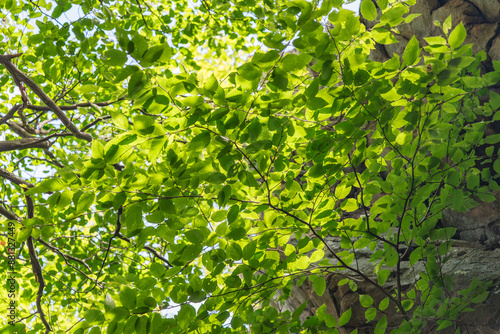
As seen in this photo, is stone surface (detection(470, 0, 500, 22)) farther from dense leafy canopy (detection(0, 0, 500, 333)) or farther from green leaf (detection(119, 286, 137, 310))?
green leaf (detection(119, 286, 137, 310))

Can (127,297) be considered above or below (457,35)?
below

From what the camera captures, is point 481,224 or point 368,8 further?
point 481,224

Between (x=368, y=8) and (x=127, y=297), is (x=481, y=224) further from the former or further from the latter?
(x=127, y=297)

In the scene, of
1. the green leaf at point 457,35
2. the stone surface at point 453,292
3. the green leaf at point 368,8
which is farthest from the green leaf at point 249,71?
the stone surface at point 453,292

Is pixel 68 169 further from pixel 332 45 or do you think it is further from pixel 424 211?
pixel 424 211

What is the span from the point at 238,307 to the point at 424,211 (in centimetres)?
173

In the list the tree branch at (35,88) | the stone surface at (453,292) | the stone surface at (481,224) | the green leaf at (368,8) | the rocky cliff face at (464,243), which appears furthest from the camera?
the stone surface at (481,224)

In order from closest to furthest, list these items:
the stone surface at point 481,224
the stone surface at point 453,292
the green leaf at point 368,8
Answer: the green leaf at point 368,8 < the stone surface at point 453,292 < the stone surface at point 481,224

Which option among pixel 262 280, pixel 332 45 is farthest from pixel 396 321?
pixel 332 45

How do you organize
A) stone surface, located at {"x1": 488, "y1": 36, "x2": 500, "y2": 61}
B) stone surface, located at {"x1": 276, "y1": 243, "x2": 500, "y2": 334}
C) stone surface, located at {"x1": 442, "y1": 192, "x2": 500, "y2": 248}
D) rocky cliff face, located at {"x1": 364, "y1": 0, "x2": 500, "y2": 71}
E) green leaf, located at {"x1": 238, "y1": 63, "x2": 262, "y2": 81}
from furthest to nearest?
1. rocky cliff face, located at {"x1": 364, "y1": 0, "x2": 500, "y2": 71}
2. stone surface, located at {"x1": 488, "y1": 36, "x2": 500, "y2": 61}
3. stone surface, located at {"x1": 442, "y1": 192, "x2": 500, "y2": 248}
4. stone surface, located at {"x1": 276, "y1": 243, "x2": 500, "y2": 334}
5. green leaf, located at {"x1": 238, "y1": 63, "x2": 262, "y2": 81}

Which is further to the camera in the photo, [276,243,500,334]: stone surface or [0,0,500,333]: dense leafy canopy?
[276,243,500,334]: stone surface

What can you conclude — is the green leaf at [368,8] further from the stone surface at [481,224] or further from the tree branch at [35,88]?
the stone surface at [481,224]

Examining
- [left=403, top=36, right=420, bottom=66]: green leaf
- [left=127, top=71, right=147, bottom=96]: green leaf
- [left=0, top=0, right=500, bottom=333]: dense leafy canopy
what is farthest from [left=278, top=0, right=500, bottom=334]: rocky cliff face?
[left=127, top=71, right=147, bottom=96]: green leaf

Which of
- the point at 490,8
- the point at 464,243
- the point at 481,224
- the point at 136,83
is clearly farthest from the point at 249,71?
the point at 490,8
